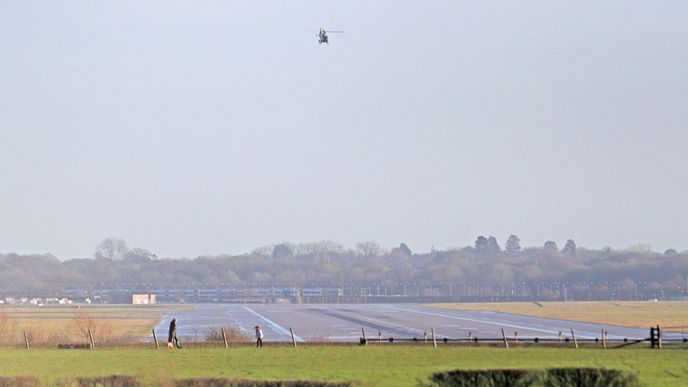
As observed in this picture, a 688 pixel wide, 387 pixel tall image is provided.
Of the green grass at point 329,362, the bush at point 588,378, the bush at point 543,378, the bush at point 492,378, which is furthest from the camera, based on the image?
the green grass at point 329,362

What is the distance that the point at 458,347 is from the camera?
2377 inches

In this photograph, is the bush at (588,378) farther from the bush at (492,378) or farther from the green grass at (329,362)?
the green grass at (329,362)

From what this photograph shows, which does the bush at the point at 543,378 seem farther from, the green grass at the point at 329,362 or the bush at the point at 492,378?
the green grass at the point at 329,362

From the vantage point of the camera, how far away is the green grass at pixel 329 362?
4191 centimetres

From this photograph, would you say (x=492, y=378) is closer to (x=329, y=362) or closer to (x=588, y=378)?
(x=588, y=378)

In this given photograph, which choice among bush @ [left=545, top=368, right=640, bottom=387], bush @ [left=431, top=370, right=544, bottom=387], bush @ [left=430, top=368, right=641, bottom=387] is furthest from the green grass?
bush @ [left=545, top=368, right=640, bottom=387]

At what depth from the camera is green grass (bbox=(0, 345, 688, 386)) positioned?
4191cm

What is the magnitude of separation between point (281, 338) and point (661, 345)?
3242cm

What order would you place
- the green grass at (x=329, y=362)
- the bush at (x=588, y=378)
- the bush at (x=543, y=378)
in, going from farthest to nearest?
the green grass at (x=329, y=362) → the bush at (x=543, y=378) → the bush at (x=588, y=378)

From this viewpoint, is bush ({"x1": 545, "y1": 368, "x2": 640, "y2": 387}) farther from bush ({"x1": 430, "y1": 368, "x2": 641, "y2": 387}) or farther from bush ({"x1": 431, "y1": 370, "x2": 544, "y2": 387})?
bush ({"x1": 431, "y1": 370, "x2": 544, "y2": 387})

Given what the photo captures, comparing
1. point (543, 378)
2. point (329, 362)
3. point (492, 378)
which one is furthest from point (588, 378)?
point (329, 362)

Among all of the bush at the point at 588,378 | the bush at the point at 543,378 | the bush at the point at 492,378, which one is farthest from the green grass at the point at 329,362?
the bush at the point at 588,378

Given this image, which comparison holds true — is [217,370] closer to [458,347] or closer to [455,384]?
[455,384]

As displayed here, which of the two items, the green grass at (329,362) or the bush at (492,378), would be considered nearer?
the bush at (492,378)
